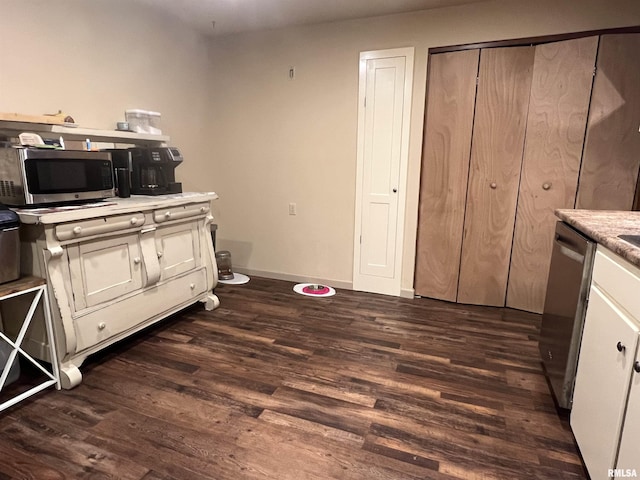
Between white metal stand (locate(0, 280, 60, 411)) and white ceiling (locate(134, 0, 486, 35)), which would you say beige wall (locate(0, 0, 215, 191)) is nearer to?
white ceiling (locate(134, 0, 486, 35))

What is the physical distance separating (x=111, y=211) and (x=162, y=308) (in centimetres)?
76

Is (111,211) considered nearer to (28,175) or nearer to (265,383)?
(28,175)

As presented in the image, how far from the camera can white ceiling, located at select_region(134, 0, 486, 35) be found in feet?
8.98

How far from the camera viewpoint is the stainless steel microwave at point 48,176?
1802mm

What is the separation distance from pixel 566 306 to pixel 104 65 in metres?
3.20

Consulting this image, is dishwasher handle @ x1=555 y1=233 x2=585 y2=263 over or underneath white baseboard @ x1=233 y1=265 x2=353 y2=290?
over

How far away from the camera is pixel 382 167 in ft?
10.5

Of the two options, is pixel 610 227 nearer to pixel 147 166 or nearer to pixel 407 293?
pixel 407 293

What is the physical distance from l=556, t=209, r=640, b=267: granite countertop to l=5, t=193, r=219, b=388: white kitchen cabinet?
88.7 inches

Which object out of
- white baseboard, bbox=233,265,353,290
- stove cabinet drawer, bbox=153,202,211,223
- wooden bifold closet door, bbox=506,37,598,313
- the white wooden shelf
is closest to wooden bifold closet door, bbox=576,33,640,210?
wooden bifold closet door, bbox=506,37,598,313

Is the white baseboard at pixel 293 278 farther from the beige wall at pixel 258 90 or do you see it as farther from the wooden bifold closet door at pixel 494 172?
the wooden bifold closet door at pixel 494 172

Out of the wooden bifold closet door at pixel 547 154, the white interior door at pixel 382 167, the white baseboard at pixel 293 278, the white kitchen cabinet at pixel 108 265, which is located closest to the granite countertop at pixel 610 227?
the wooden bifold closet door at pixel 547 154

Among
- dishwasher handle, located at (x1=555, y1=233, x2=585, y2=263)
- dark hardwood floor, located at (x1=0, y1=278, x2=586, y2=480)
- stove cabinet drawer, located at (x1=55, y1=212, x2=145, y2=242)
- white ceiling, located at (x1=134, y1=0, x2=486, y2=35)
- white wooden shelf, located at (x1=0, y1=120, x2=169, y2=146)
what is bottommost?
dark hardwood floor, located at (x1=0, y1=278, x2=586, y2=480)

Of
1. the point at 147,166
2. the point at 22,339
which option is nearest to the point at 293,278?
the point at 147,166
